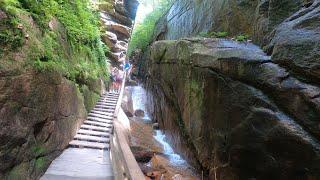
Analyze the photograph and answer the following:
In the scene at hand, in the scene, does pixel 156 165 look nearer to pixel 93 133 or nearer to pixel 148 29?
pixel 93 133

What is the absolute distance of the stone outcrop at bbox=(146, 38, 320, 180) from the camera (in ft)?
17.6

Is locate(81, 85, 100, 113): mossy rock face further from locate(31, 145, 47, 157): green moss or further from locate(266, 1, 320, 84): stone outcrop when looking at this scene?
locate(266, 1, 320, 84): stone outcrop

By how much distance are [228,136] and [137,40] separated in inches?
949

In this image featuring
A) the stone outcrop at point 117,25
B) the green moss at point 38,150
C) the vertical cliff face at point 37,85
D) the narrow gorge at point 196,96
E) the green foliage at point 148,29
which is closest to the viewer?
the vertical cliff face at point 37,85

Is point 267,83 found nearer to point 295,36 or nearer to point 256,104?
point 256,104

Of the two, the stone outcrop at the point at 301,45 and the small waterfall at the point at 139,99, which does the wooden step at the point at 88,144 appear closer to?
the stone outcrop at the point at 301,45

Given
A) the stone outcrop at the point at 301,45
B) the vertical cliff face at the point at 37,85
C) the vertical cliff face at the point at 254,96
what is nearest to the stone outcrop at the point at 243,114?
the vertical cliff face at the point at 254,96

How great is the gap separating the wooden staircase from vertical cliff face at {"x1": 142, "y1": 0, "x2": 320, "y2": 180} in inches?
105

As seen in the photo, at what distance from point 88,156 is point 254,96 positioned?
4284 millimetres

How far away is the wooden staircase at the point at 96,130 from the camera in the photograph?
812cm

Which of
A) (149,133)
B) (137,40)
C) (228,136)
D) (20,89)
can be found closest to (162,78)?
(149,133)

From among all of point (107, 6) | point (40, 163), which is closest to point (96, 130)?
point (40, 163)

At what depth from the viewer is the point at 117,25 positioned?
24.5 metres

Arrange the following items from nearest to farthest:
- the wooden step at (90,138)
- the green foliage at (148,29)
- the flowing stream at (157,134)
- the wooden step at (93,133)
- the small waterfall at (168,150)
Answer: the wooden step at (90,138), the wooden step at (93,133), the small waterfall at (168,150), the flowing stream at (157,134), the green foliage at (148,29)
